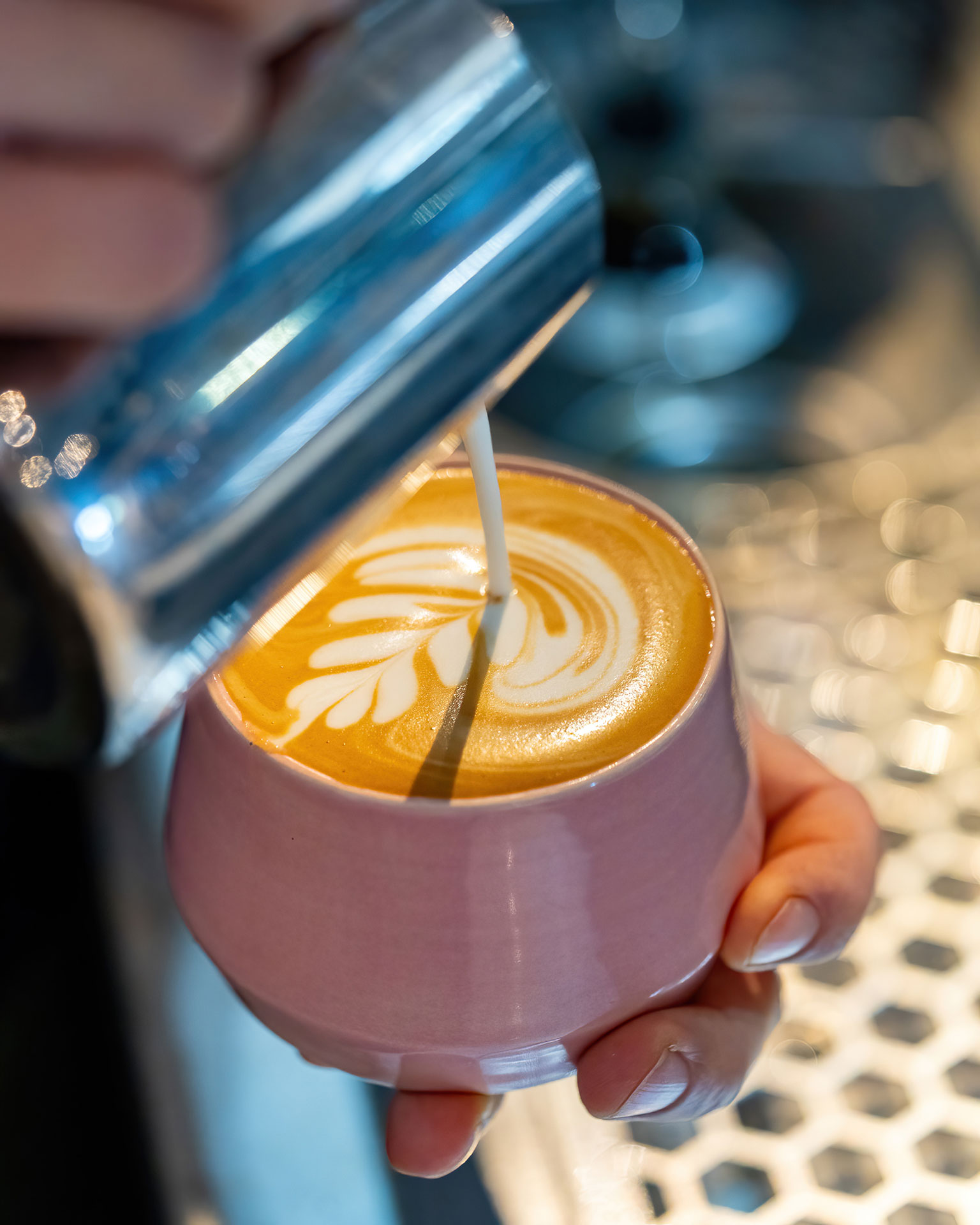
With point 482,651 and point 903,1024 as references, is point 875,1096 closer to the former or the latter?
point 903,1024

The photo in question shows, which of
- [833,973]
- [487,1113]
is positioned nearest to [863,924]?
[833,973]

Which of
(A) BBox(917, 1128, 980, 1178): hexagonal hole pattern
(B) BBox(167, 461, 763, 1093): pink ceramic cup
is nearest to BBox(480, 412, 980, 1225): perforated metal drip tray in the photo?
(A) BBox(917, 1128, 980, 1178): hexagonal hole pattern

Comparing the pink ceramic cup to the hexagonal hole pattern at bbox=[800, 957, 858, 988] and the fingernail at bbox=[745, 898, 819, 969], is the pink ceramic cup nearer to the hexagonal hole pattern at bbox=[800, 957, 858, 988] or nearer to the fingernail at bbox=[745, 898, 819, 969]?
the fingernail at bbox=[745, 898, 819, 969]

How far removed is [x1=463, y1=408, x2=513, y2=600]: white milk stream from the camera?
461 millimetres

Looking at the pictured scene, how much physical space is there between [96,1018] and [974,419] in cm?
80

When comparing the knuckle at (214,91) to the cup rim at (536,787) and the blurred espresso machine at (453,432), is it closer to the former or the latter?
the blurred espresso machine at (453,432)

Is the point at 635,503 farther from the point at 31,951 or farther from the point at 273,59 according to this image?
the point at 31,951

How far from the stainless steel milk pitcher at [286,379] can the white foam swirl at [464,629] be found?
16 cm

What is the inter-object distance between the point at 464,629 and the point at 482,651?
0.05 feet

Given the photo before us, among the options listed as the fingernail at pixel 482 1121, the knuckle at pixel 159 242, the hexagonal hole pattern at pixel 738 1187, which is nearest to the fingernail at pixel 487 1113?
the fingernail at pixel 482 1121

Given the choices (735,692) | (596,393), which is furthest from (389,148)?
(596,393)

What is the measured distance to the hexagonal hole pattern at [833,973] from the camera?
0.65m

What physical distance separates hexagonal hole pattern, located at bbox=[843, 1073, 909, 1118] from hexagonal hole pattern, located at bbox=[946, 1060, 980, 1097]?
3 cm

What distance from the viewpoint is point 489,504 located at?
0.49 meters
